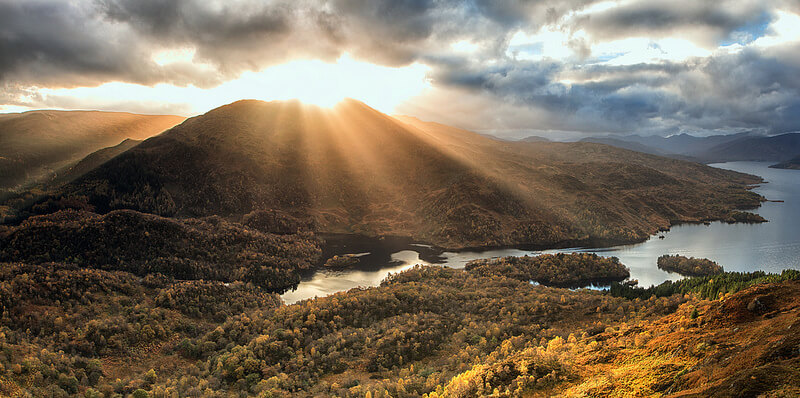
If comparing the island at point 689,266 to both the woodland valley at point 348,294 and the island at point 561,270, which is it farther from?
the island at point 561,270

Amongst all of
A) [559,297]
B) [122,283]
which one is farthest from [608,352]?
[122,283]

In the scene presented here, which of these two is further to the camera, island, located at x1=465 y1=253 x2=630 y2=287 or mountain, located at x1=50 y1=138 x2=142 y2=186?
mountain, located at x1=50 y1=138 x2=142 y2=186

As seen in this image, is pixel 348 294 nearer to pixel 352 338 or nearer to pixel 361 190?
pixel 352 338

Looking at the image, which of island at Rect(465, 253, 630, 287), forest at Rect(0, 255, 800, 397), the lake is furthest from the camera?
the lake

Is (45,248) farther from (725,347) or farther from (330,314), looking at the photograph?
(725,347)

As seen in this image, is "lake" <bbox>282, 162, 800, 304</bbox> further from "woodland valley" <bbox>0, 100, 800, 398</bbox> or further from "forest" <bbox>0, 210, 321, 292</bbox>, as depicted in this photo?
"forest" <bbox>0, 210, 321, 292</bbox>

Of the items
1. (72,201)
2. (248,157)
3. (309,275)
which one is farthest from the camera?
(248,157)

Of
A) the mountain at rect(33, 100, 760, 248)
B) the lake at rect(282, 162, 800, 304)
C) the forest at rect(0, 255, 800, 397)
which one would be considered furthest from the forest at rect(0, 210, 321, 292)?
the mountain at rect(33, 100, 760, 248)
